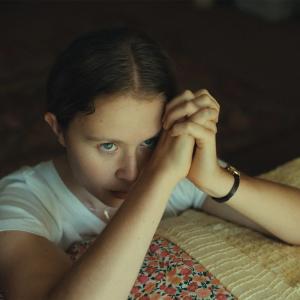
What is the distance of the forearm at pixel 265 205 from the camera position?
108cm

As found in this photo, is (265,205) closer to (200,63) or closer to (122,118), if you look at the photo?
(122,118)

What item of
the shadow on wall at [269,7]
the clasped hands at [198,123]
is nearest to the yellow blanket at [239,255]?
the clasped hands at [198,123]

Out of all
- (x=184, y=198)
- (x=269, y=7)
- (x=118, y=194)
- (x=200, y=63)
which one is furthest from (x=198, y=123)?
(x=269, y=7)

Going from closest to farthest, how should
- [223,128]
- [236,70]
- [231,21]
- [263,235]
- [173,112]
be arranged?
1. [173,112]
2. [263,235]
3. [223,128]
4. [236,70]
5. [231,21]

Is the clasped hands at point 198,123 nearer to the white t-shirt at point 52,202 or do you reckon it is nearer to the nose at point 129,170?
the nose at point 129,170

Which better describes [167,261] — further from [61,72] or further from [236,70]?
[236,70]

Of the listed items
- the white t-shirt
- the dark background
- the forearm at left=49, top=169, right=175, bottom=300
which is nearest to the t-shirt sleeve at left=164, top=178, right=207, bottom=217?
the white t-shirt

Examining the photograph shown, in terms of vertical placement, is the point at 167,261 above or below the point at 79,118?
below

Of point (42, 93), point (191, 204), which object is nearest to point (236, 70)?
point (42, 93)

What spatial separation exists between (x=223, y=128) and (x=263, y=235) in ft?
4.00

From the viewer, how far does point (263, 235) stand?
1144mm

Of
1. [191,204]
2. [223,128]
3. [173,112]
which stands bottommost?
[223,128]

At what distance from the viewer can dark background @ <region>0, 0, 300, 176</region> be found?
7.12 feet

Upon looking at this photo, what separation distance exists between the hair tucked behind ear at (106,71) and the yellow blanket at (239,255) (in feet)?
0.96
